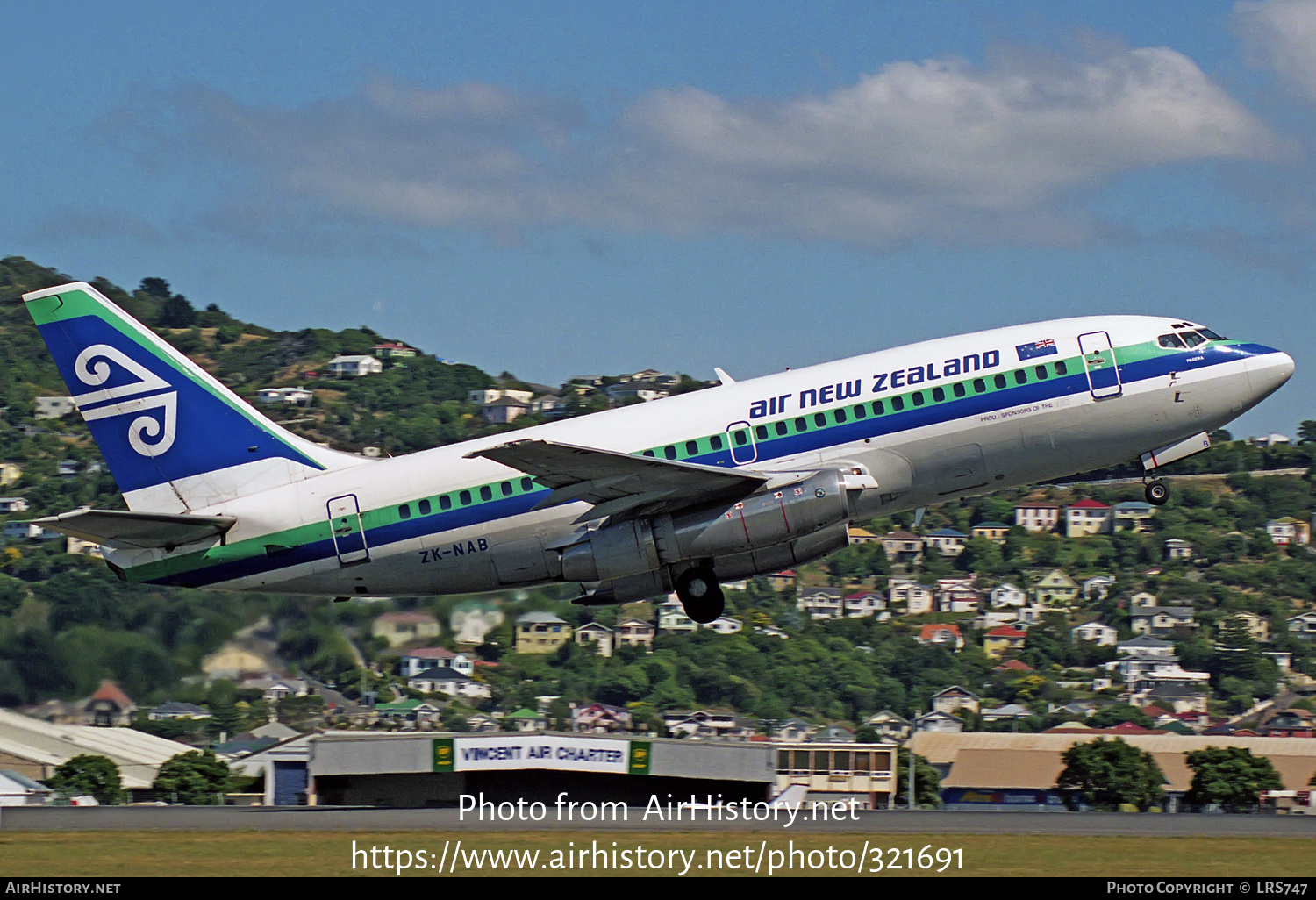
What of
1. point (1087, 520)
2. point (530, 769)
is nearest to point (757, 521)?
point (530, 769)

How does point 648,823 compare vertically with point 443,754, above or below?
below

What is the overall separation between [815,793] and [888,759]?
8.24 meters

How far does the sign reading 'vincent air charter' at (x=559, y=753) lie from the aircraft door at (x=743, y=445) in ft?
68.6

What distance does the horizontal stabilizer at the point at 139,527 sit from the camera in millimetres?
34812

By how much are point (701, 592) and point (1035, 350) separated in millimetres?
9356

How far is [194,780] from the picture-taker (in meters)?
60.8

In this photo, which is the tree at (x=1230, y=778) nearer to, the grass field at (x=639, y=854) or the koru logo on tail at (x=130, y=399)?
the grass field at (x=639, y=854)

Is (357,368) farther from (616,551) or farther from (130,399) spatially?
(616,551)

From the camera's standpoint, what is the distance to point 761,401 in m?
34.9

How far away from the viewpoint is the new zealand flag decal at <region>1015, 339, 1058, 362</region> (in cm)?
3428

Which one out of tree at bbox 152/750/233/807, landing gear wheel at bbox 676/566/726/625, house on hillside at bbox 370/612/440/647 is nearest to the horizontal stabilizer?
house on hillside at bbox 370/612/440/647

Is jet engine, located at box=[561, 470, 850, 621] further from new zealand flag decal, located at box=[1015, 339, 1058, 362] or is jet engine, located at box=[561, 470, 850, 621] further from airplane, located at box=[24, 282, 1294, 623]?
new zealand flag decal, located at box=[1015, 339, 1058, 362]

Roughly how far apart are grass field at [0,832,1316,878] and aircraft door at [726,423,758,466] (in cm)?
802
